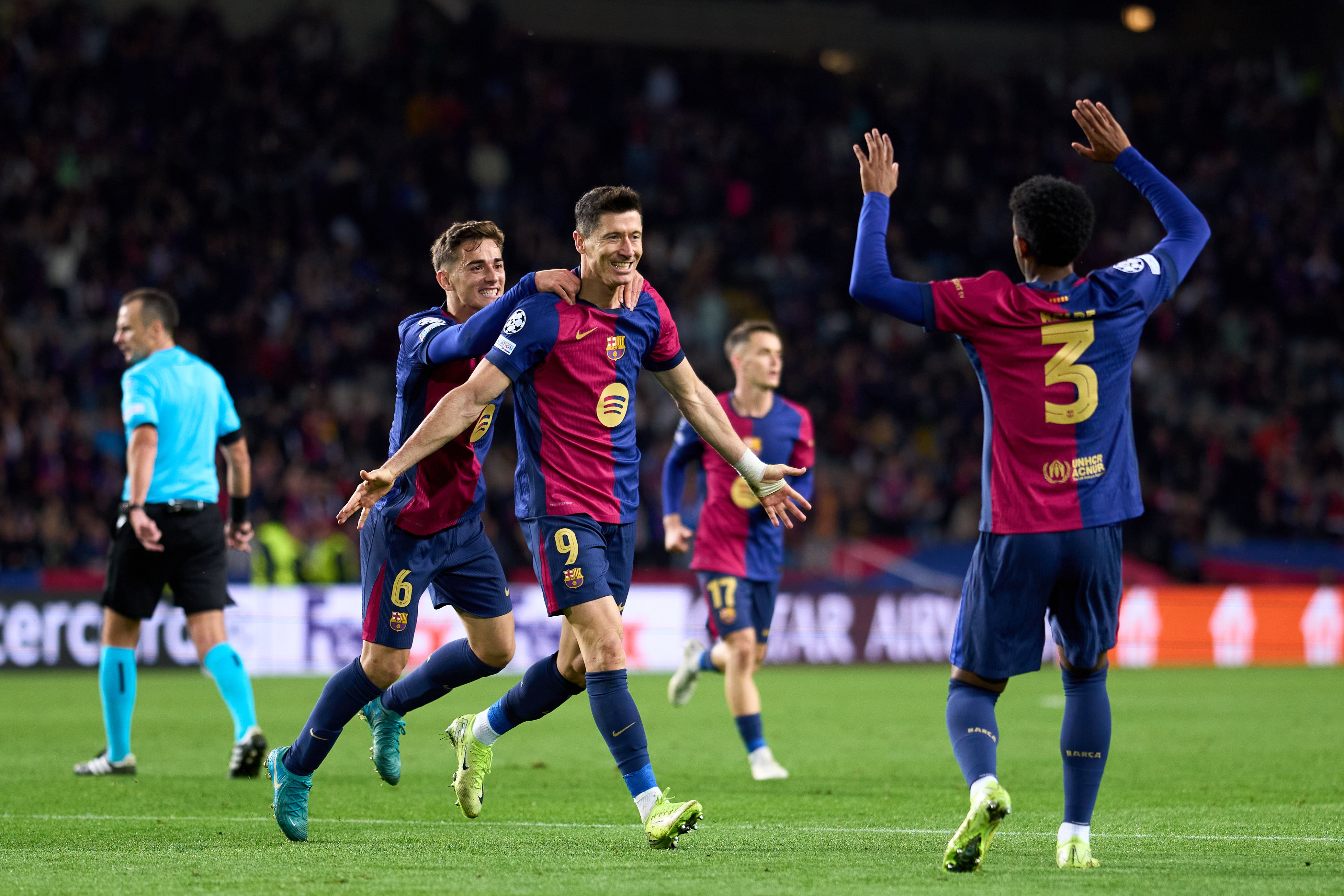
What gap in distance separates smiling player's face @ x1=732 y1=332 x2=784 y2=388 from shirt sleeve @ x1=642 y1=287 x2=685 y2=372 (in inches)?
122

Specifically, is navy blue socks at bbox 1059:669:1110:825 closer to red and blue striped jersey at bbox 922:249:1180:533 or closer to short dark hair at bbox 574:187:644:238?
red and blue striped jersey at bbox 922:249:1180:533

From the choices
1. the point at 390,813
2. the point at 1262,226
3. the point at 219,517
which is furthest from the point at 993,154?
the point at 390,813

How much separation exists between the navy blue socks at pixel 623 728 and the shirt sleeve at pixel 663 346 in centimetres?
119

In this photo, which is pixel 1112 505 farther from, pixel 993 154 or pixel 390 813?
pixel 993 154

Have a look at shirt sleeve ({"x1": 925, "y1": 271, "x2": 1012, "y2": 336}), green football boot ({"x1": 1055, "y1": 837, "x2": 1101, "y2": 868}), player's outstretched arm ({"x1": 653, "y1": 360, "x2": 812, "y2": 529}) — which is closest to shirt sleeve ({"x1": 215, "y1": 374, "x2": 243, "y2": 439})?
player's outstretched arm ({"x1": 653, "y1": 360, "x2": 812, "y2": 529})

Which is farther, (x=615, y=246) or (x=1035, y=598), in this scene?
(x=615, y=246)

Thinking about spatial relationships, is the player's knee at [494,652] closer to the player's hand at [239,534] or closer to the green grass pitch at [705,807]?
the green grass pitch at [705,807]

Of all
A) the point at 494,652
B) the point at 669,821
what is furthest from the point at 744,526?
the point at 669,821

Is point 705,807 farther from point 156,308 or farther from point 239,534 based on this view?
point 156,308

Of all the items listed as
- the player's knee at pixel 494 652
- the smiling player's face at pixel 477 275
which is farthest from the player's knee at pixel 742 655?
the smiling player's face at pixel 477 275

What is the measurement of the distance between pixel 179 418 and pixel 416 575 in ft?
9.20

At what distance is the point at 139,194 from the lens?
69.4ft

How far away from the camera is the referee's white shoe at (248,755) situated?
8.12 m

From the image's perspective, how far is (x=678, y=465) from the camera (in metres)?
9.40
